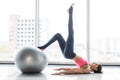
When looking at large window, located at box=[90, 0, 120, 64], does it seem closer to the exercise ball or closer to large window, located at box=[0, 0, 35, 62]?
large window, located at box=[0, 0, 35, 62]

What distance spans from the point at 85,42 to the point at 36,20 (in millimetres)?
1119

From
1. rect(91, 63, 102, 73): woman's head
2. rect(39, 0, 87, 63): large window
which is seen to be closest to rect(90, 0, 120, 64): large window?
rect(39, 0, 87, 63): large window

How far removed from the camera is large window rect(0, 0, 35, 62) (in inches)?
209

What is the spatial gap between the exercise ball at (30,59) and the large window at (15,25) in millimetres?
1786

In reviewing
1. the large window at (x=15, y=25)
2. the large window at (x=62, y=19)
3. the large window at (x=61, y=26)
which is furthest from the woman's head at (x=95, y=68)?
the large window at (x=15, y=25)

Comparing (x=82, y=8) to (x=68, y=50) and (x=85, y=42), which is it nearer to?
(x=85, y=42)

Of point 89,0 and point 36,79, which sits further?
point 89,0

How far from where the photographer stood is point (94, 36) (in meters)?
5.23

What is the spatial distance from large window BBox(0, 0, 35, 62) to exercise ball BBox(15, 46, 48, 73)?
5.86 feet

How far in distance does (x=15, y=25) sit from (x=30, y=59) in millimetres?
2044

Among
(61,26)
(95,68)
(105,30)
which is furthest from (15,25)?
(95,68)

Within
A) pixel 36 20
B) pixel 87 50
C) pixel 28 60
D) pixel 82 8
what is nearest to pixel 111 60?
pixel 87 50

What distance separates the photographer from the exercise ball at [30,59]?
3463 millimetres

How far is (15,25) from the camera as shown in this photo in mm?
5344
